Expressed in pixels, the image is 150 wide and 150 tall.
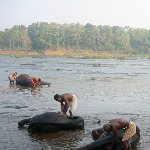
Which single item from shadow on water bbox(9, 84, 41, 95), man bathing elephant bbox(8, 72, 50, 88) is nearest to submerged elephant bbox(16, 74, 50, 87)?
man bathing elephant bbox(8, 72, 50, 88)

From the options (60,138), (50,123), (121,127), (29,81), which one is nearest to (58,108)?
(50,123)

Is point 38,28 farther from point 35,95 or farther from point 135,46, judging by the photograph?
point 35,95

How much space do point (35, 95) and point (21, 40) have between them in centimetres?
13623

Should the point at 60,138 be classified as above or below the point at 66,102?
below

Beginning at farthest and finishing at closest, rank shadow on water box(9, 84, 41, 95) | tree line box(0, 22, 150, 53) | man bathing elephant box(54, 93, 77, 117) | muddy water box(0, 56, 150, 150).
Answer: tree line box(0, 22, 150, 53)
shadow on water box(9, 84, 41, 95)
man bathing elephant box(54, 93, 77, 117)
muddy water box(0, 56, 150, 150)

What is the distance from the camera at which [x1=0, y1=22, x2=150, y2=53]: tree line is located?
15025 cm

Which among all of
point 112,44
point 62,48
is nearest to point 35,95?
Result: point 62,48

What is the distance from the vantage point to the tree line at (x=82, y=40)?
150 metres

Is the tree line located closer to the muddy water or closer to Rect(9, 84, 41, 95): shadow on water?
Rect(9, 84, 41, 95): shadow on water

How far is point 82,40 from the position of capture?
157625 mm

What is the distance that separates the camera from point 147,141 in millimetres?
14008

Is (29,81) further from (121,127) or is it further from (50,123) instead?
(121,127)

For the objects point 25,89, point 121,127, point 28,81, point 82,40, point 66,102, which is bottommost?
point 25,89

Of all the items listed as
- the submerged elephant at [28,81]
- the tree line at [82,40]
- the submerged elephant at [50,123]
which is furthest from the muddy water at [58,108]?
the tree line at [82,40]
